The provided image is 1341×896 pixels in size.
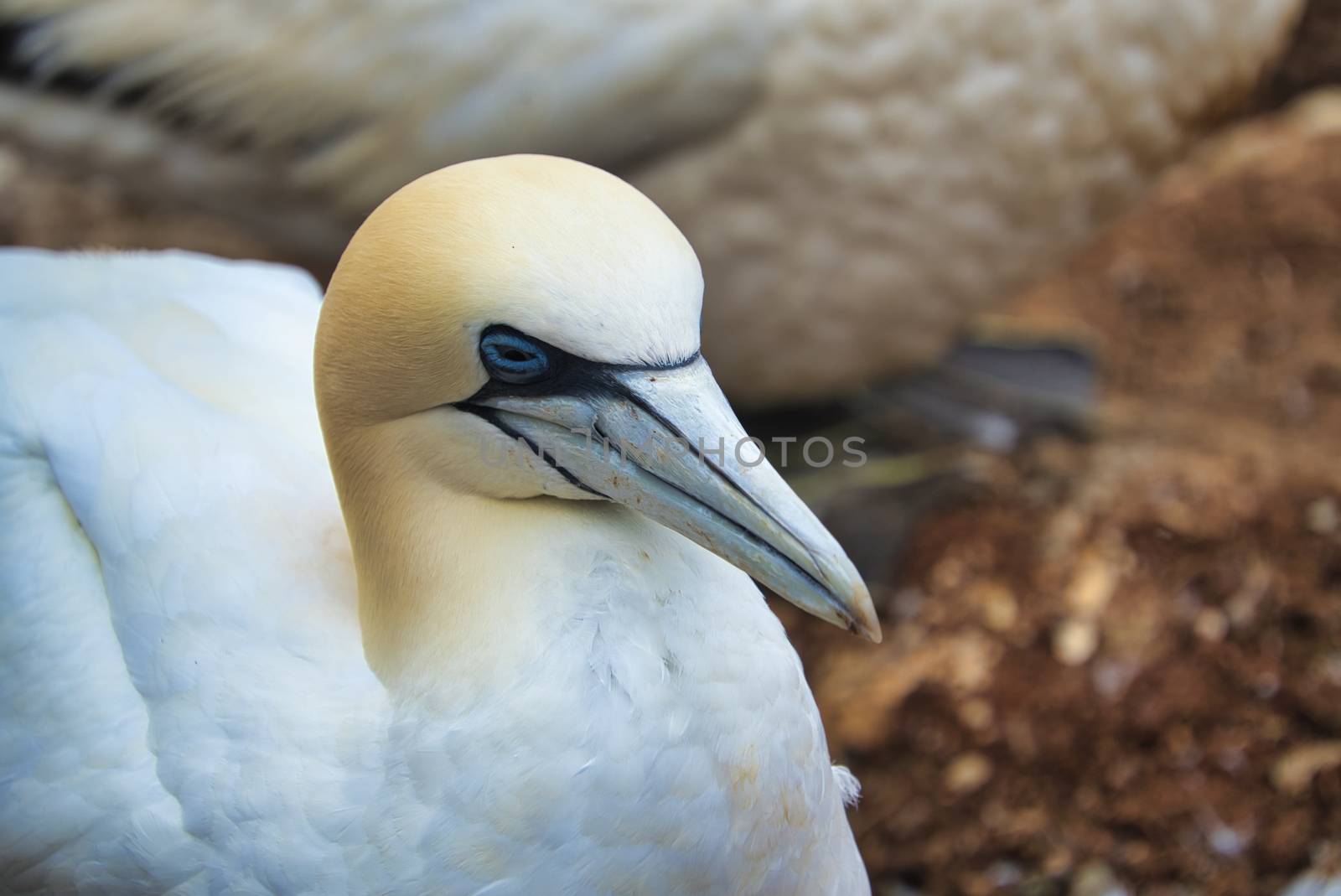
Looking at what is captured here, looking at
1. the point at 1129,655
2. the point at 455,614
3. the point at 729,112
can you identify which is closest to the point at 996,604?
the point at 1129,655

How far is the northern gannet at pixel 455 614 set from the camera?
1.56 m

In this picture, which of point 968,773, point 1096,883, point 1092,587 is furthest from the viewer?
point 1092,587

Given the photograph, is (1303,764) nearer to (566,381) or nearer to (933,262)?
(933,262)

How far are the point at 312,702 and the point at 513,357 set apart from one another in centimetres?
54

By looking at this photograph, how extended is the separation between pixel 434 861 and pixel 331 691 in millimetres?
264

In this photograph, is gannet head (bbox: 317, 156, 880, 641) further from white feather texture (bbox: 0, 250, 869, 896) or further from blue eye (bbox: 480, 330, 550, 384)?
white feather texture (bbox: 0, 250, 869, 896)

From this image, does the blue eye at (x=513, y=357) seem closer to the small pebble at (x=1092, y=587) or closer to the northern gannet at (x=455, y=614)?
the northern gannet at (x=455, y=614)

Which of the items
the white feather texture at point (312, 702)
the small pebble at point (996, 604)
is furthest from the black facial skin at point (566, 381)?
the small pebble at point (996, 604)

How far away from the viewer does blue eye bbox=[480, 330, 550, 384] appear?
5.13 ft

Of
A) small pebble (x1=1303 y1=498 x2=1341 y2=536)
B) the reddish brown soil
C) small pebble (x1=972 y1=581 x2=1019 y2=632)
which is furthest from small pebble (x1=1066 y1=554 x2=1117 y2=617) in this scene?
small pebble (x1=1303 y1=498 x2=1341 y2=536)

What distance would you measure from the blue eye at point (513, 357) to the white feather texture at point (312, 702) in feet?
0.71

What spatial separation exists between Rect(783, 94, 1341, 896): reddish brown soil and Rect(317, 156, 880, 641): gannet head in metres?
1.68

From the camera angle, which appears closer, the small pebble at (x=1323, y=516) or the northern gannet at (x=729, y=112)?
the northern gannet at (x=729, y=112)

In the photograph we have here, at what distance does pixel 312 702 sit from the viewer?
5.82 feet
